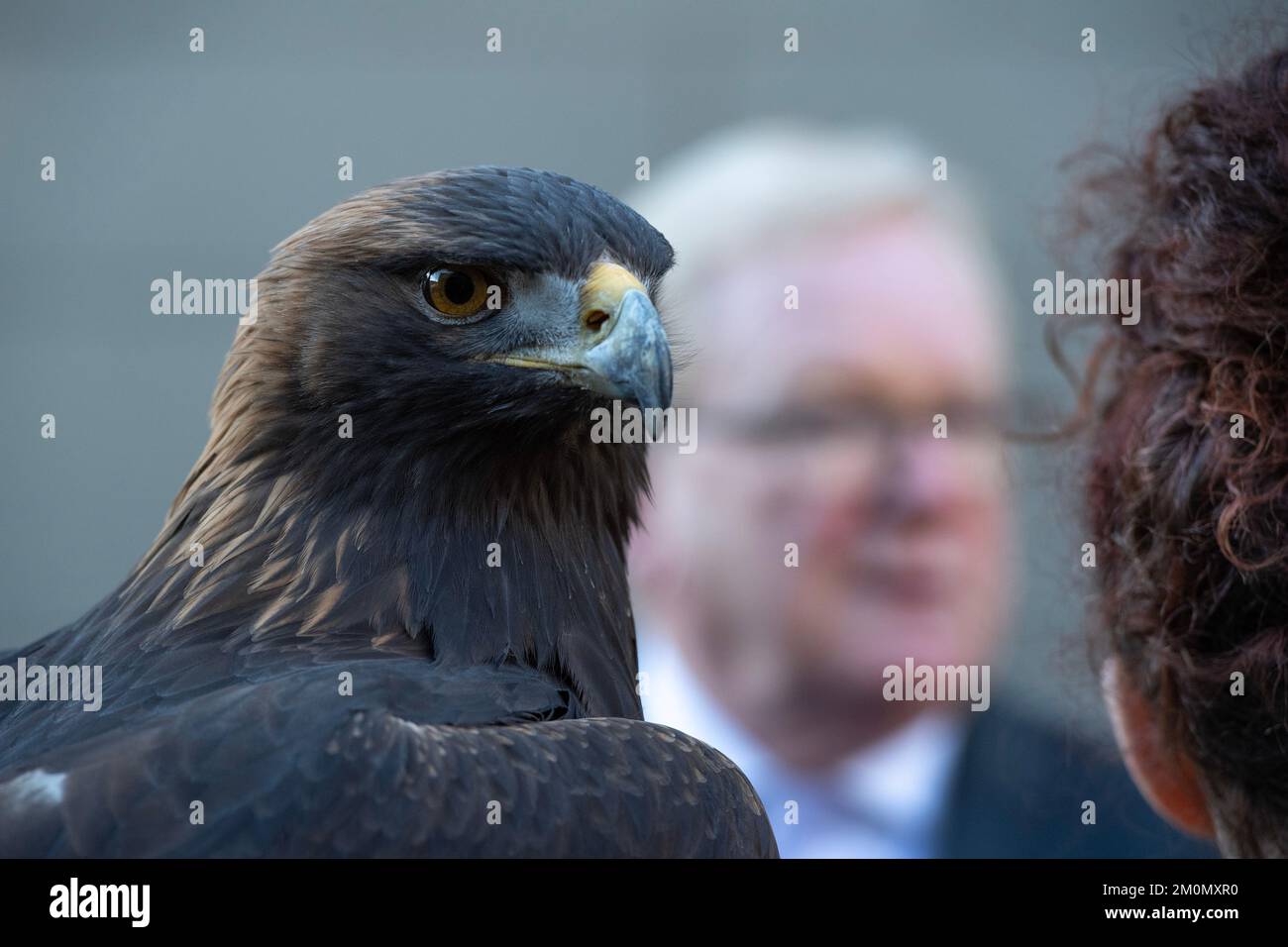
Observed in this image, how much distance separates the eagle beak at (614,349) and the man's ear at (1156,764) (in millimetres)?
A: 1022

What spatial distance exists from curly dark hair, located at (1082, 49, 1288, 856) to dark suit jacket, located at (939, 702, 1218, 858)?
1513 millimetres

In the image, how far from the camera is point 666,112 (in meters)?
6.54

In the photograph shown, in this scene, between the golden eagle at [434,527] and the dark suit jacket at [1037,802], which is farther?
the dark suit jacket at [1037,802]

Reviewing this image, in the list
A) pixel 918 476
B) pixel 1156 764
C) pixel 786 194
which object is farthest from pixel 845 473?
pixel 1156 764

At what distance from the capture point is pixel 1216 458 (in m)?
2.12

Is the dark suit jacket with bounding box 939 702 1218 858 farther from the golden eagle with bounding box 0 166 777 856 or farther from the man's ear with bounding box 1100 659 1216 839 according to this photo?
the golden eagle with bounding box 0 166 777 856

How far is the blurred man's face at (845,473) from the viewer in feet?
15.4

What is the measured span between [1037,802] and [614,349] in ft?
9.43

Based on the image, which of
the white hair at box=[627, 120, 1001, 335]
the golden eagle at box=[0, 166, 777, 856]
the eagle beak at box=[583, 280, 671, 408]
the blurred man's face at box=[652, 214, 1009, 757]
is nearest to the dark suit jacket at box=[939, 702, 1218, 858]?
the blurred man's face at box=[652, 214, 1009, 757]

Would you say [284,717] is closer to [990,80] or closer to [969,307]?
[969,307]

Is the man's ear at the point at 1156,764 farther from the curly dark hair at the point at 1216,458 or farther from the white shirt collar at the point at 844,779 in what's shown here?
the white shirt collar at the point at 844,779

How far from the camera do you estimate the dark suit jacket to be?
4199 mm

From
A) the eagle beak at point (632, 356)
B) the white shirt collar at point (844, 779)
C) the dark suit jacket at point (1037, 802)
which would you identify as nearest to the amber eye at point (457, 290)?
the eagle beak at point (632, 356)
